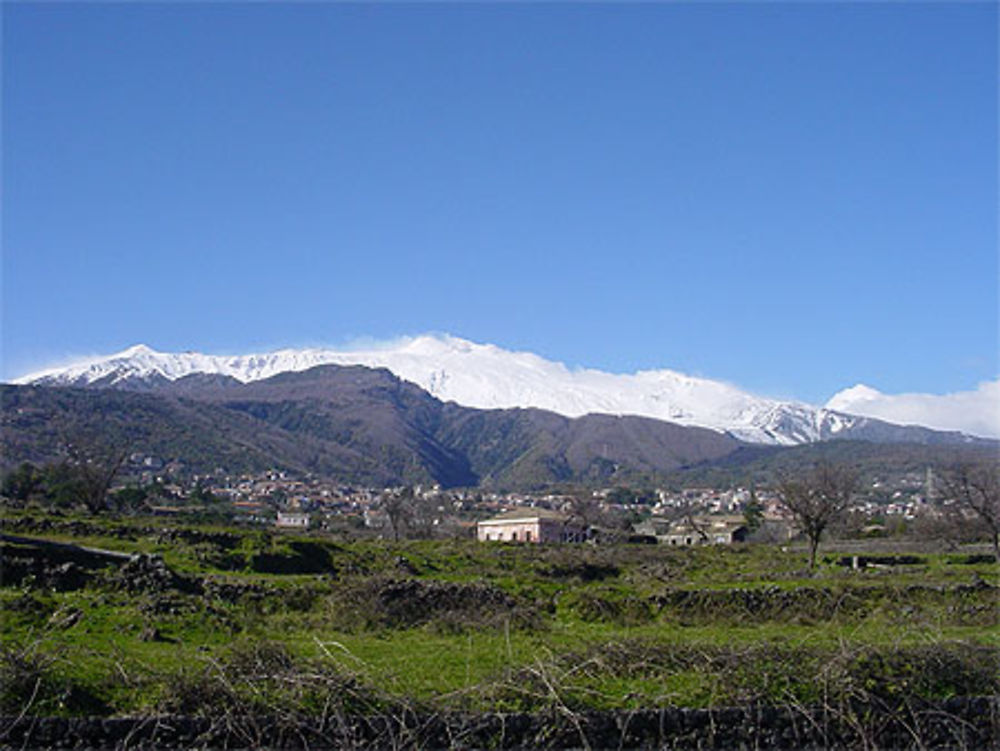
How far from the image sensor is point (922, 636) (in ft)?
56.7

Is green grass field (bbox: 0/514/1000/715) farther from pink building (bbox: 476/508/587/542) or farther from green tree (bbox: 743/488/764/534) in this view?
green tree (bbox: 743/488/764/534)

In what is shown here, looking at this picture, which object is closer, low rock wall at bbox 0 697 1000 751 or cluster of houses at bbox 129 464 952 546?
low rock wall at bbox 0 697 1000 751

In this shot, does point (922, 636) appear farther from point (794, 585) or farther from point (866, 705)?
point (794, 585)

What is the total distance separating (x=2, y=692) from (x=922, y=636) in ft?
47.1

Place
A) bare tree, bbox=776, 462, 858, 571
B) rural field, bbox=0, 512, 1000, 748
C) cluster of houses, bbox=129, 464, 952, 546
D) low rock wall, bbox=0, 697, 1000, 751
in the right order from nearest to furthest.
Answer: low rock wall, bbox=0, 697, 1000, 751 < rural field, bbox=0, 512, 1000, 748 < bare tree, bbox=776, 462, 858, 571 < cluster of houses, bbox=129, 464, 952, 546

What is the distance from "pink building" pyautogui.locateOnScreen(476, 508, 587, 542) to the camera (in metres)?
97.3

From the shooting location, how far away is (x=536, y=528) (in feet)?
320

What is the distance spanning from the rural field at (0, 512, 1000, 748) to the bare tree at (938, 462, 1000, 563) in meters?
26.3

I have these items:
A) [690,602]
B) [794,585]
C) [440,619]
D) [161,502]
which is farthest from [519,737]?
[161,502]

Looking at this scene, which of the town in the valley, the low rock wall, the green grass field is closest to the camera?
the low rock wall

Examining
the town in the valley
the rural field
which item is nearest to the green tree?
the town in the valley

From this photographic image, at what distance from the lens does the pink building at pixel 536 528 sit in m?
97.3

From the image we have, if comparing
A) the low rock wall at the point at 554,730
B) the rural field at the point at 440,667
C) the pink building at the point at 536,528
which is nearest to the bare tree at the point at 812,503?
the rural field at the point at 440,667

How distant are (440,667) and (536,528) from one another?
83407mm
